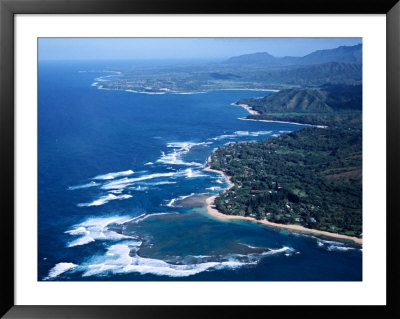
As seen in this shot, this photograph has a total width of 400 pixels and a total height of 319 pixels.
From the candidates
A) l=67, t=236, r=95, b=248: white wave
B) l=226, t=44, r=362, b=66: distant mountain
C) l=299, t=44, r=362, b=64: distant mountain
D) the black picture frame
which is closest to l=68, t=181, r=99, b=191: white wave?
l=67, t=236, r=95, b=248: white wave

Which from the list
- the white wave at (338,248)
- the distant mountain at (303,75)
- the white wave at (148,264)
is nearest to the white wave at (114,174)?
A: the white wave at (148,264)

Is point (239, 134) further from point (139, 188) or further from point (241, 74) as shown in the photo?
point (139, 188)

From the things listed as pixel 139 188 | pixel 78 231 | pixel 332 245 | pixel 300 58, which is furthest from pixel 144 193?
pixel 300 58

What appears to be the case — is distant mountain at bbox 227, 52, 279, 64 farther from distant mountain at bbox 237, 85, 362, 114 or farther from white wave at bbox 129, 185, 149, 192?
white wave at bbox 129, 185, 149, 192

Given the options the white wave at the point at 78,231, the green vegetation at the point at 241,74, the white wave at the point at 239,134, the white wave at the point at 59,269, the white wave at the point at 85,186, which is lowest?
the white wave at the point at 59,269

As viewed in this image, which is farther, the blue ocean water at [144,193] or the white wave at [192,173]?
the white wave at [192,173]

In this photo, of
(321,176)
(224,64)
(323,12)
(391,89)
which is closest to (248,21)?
(323,12)

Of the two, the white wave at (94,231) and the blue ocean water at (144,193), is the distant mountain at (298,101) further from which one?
the white wave at (94,231)
